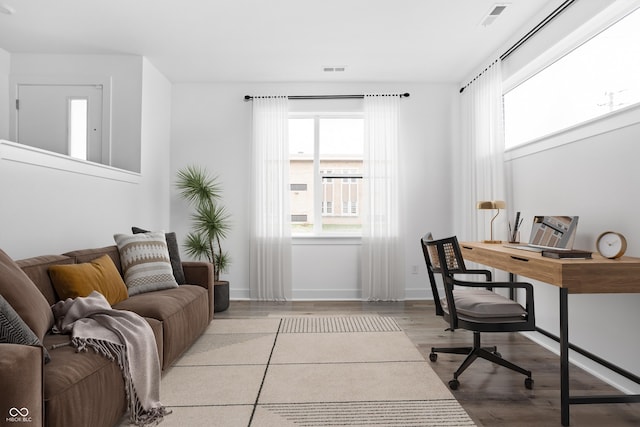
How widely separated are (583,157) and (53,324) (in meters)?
3.41

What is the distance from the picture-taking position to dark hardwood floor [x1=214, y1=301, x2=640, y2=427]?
6.76 ft

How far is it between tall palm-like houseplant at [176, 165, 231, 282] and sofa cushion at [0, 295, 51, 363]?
2.98 metres

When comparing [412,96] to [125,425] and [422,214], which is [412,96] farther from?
[125,425]

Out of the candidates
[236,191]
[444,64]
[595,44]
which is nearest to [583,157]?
[595,44]

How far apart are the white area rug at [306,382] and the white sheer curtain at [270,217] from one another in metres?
1.37

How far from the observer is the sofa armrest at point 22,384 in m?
1.19

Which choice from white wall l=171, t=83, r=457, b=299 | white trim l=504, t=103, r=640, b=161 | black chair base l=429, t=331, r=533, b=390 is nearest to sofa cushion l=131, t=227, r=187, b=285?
white wall l=171, t=83, r=457, b=299

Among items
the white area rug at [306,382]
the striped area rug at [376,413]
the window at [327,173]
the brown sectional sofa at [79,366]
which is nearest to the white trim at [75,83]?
the brown sectional sofa at [79,366]

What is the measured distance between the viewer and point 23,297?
178cm

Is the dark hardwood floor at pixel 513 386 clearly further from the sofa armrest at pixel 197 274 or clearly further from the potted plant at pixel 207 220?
the potted plant at pixel 207 220

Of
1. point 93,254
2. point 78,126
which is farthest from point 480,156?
point 78,126

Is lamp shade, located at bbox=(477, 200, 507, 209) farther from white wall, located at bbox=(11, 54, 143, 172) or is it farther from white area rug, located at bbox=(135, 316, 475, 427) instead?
white wall, located at bbox=(11, 54, 143, 172)

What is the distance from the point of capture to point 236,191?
518cm

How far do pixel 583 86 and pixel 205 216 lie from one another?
3.79 metres
